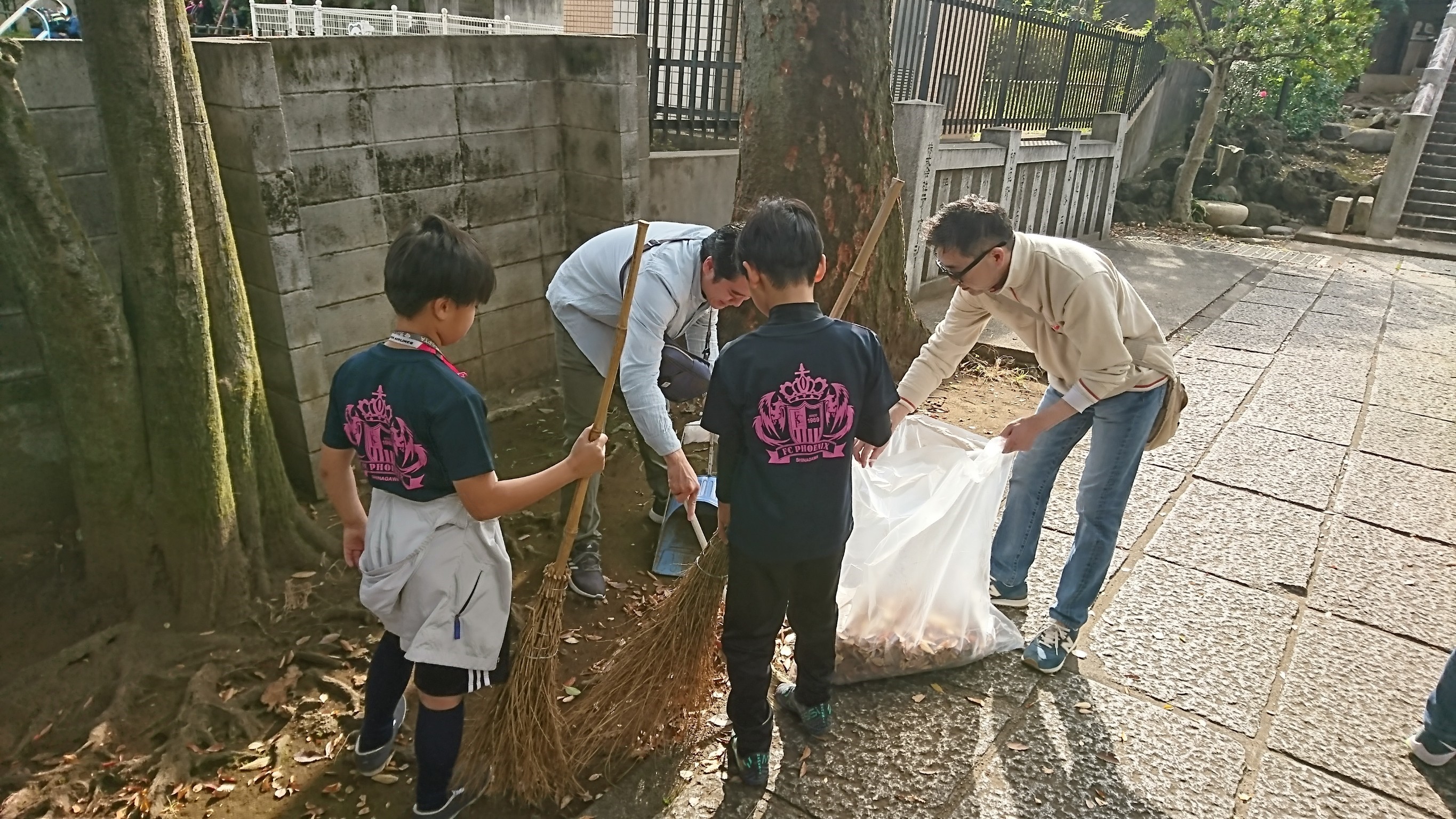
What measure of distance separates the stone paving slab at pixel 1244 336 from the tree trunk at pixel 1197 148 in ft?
22.0

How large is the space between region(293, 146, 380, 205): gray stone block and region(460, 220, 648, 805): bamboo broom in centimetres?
256

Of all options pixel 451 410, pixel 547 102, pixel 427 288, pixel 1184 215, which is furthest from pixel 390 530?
pixel 1184 215

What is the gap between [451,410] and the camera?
2.07 m

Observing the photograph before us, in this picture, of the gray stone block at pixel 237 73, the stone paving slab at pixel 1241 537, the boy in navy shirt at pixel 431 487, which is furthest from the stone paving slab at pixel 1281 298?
the gray stone block at pixel 237 73

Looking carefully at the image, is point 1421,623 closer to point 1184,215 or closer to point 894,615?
point 894,615

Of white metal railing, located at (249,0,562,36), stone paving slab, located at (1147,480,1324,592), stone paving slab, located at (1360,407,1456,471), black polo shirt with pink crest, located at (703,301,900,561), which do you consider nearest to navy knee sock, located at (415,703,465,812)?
black polo shirt with pink crest, located at (703,301,900,561)

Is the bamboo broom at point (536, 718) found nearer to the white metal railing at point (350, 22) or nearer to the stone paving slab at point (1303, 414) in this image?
the stone paving slab at point (1303, 414)

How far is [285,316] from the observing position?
161 inches

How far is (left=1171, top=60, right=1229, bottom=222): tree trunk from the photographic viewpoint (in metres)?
12.8

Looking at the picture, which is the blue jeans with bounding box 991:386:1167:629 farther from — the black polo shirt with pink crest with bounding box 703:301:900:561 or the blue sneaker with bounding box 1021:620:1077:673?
the black polo shirt with pink crest with bounding box 703:301:900:561

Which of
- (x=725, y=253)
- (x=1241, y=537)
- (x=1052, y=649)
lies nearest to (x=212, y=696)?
(x=725, y=253)

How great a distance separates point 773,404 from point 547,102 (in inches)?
153

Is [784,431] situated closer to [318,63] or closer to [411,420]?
[411,420]

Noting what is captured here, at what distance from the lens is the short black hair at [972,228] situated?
8.98ft
